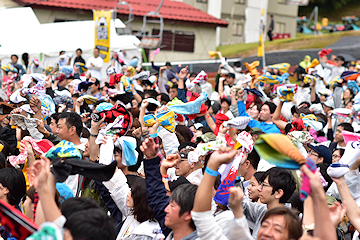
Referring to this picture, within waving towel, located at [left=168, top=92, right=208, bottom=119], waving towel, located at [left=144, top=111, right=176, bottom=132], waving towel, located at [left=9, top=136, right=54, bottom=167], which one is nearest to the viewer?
waving towel, located at [left=9, top=136, right=54, bottom=167]

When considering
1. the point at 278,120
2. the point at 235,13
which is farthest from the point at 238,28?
the point at 278,120

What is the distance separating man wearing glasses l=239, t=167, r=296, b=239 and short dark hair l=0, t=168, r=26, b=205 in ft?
6.81

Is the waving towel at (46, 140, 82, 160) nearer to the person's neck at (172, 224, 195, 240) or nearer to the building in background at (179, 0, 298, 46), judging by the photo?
the person's neck at (172, 224, 195, 240)

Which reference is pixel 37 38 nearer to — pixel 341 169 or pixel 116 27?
pixel 116 27

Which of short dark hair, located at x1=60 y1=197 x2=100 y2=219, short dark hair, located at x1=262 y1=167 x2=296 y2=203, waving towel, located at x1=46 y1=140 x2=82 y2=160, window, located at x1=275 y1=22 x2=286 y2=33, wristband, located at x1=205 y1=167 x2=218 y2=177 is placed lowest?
short dark hair, located at x1=262 y1=167 x2=296 y2=203

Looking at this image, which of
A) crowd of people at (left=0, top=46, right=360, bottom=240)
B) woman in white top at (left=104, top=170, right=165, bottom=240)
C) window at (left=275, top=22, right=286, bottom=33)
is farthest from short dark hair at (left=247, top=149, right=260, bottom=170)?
window at (left=275, top=22, right=286, bottom=33)

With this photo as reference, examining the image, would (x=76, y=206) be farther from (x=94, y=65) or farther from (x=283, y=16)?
(x=283, y=16)

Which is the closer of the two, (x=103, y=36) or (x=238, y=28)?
(x=103, y=36)

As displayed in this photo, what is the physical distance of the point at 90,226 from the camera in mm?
2375

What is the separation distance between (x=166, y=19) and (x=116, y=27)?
914 cm

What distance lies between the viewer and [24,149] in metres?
4.25

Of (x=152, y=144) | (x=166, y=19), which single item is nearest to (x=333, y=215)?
(x=152, y=144)

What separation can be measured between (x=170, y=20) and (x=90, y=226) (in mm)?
23096

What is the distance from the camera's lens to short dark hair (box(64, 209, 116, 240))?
236 cm
